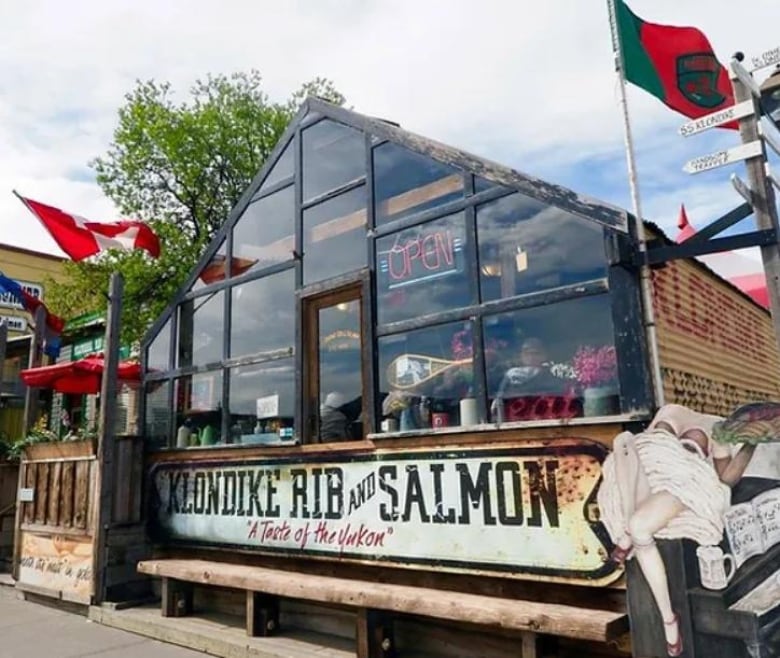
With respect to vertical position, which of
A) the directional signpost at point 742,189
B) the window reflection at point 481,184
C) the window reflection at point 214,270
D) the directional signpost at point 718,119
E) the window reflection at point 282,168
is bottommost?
the directional signpost at point 742,189

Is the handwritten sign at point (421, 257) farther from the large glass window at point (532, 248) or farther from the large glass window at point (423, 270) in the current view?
the large glass window at point (532, 248)

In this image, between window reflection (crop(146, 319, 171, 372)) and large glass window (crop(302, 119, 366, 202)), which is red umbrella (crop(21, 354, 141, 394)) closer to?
window reflection (crop(146, 319, 171, 372))

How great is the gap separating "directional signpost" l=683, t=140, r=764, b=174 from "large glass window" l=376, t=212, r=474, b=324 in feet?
5.64

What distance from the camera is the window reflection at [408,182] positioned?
17.8ft

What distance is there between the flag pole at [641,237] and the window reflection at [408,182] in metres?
1.31

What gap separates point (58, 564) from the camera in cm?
769

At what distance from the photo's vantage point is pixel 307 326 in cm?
640

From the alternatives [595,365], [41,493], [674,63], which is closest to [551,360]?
[595,365]

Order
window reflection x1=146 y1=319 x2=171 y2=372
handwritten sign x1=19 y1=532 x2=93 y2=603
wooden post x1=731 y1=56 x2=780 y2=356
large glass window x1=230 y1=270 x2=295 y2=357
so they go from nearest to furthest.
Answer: wooden post x1=731 y1=56 x2=780 y2=356 < large glass window x1=230 y1=270 x2=295 y2=357 < handwritten sign x1=19 y1=532 x2=93 y2=603 < window reflection x1=146 y1=319 x2=171 y2=372

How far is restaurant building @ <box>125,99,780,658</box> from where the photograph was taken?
4.23 meters

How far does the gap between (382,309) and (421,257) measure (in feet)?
1.88

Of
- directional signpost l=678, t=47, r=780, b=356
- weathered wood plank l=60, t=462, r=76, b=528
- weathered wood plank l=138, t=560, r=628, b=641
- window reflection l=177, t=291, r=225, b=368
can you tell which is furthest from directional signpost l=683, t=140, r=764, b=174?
weathered wood plank l=60, t=462, r=76, b=528

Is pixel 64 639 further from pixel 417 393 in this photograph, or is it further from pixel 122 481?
pixel 417 393

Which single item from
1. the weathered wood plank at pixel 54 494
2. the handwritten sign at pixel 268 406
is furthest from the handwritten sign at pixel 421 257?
the weathered wood plank at pixel 54 494
